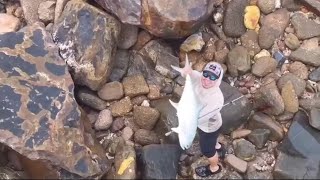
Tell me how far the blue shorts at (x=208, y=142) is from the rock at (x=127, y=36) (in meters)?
1.09

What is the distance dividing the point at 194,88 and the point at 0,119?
56.6 inches

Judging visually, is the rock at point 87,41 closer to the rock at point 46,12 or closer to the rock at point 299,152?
the rock at point 46,12

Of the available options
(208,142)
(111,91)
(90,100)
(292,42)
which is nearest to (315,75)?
(292,42)

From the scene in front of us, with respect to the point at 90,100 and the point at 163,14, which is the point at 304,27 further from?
the point at 90,100

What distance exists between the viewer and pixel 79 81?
4.77m

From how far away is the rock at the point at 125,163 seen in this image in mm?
4426

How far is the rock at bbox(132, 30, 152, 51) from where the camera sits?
5023 millimetres

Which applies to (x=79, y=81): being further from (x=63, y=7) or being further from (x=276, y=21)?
(x=276, y=21)

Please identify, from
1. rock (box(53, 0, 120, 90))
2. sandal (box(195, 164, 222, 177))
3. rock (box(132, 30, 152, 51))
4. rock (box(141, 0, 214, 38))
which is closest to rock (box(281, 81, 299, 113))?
sandal (box(195, 164, 222, 177))

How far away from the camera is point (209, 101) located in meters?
4.01

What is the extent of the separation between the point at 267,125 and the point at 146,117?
0.96 m

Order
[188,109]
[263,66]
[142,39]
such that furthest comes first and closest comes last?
1. [142,39]
2. [263,66]
3. [188,109]

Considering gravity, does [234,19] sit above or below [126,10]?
below

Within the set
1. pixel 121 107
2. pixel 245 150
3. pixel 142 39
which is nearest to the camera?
pixel 245 150
